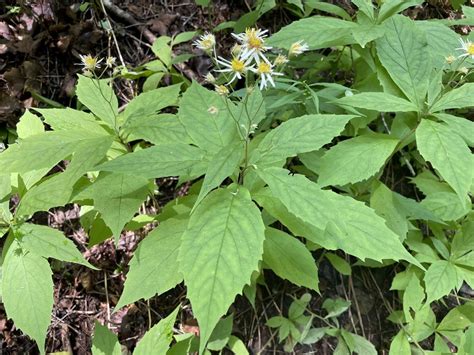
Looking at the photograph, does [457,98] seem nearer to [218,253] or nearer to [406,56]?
[406,56]

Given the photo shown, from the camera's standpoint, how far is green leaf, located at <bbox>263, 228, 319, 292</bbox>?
6.29 feet

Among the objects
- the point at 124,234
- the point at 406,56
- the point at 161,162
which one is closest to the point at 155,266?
the point at 161,162

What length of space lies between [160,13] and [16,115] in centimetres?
134

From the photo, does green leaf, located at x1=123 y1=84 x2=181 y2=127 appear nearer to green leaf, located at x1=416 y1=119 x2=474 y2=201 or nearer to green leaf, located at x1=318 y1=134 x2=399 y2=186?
green leaf, located at x1=318 y1=134 x2=399 y2=186

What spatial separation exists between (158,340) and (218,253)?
0.75 m

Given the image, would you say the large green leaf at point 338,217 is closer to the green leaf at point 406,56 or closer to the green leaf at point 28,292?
the green leaf at point 406,56

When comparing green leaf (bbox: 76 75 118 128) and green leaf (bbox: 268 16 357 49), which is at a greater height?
green leaf (bbox: 268 16 357 49)

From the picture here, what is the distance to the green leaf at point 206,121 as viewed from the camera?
1742 mm

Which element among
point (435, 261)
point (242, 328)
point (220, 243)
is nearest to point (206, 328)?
point (220, 243)

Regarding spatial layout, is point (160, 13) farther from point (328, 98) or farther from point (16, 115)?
point (328, 98)

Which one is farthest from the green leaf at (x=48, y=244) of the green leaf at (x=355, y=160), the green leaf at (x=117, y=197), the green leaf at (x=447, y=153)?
the green leaf at (x=447, y=153)

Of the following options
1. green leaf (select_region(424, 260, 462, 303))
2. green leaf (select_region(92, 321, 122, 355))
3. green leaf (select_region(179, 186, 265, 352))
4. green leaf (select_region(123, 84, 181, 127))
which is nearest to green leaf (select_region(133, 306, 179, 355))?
green leaf (select_region(92, 321, 122, 355))

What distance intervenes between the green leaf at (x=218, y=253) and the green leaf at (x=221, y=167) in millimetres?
122

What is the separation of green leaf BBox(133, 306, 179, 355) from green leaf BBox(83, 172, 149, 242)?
494 millimetres
